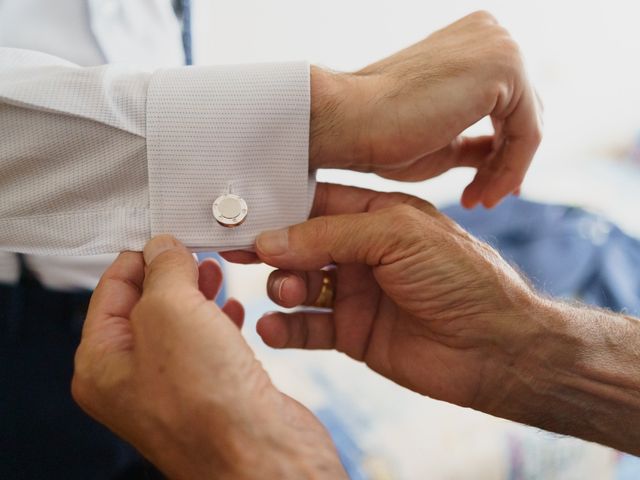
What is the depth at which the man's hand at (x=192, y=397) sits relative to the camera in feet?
1.54

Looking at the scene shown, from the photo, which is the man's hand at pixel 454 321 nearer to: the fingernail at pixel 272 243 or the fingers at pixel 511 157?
the fingernail at pixel 272 243

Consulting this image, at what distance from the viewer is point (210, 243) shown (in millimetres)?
667

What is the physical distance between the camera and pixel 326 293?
819 millimetres

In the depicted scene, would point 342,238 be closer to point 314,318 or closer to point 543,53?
point 314,318

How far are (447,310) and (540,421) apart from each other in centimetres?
20

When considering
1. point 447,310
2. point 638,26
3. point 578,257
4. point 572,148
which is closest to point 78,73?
point 447,310

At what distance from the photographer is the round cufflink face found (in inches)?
25.7

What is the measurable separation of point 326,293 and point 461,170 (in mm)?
821

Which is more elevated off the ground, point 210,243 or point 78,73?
point 78,73

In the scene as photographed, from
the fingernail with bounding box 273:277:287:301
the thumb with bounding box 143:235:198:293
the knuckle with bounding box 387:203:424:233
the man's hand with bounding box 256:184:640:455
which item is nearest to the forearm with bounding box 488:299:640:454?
the man's hand with bounding box 256:184:640:455

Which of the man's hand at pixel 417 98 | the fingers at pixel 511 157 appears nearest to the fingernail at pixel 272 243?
the man's hand at pixel 417 98

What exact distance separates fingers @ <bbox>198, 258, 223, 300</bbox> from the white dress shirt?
0.21 ft

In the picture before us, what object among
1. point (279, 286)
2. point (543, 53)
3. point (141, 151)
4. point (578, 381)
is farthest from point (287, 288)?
point (543, 53)

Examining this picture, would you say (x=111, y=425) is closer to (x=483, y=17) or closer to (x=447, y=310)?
(x=447, y=310)
